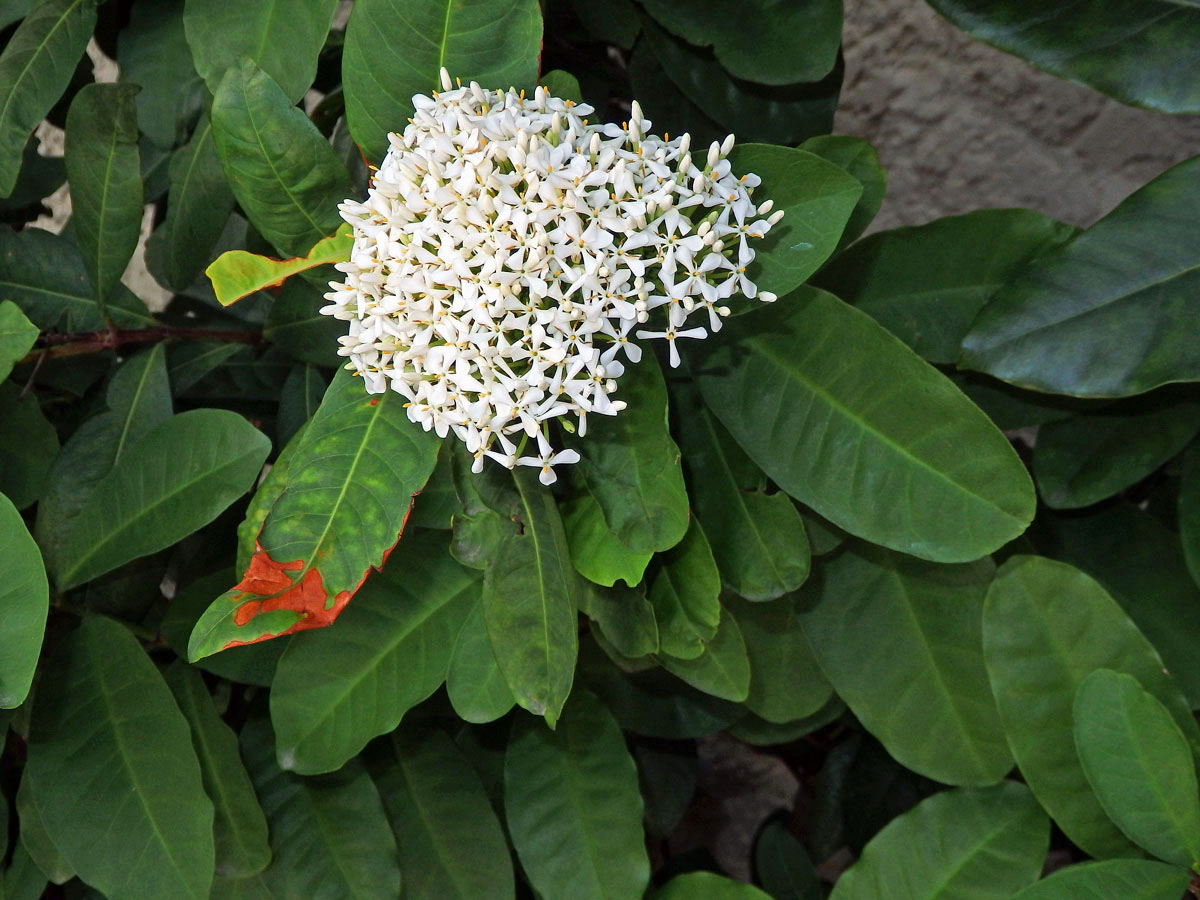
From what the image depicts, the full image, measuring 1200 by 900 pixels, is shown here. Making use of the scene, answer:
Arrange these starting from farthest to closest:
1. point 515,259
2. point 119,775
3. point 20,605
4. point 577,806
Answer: point 577,806
point 119,775
point 20,605
point 515,259

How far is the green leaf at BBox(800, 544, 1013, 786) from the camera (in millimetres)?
867

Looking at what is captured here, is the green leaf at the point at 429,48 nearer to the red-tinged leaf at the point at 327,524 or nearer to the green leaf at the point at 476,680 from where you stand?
the red-tinged leaf at the point at 327,524

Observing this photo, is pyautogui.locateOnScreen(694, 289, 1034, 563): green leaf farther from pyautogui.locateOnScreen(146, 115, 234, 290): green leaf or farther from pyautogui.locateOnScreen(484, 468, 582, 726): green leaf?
pyautogui.locateOnScreen(146, 115, 234, 290): green leaf

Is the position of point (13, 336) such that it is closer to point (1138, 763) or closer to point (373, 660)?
point (373, 660)

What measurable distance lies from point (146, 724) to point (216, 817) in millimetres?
111

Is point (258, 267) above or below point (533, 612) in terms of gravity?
above

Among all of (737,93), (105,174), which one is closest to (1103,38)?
(737,93)

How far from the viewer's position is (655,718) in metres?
1.05

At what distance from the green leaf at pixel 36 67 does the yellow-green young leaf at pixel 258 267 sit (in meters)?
0.28

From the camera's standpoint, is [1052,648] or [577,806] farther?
[577,806]

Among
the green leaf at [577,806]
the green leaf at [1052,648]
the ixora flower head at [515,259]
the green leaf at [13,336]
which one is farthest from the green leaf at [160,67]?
the green leaf at [1052,648]

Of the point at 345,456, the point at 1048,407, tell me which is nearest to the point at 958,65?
the point at 1048,407

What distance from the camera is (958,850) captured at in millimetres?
861

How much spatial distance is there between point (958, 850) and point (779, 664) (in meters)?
0.22
